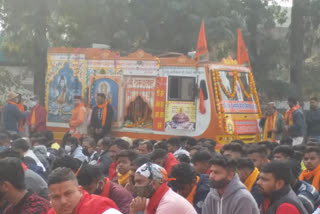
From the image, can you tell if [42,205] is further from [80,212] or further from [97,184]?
[97,184]

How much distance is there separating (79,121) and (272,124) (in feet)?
15.2

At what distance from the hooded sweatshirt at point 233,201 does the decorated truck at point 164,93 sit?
25.5ft

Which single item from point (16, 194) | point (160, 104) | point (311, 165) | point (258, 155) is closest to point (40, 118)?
point (160, 104)

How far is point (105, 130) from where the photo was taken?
1335cm

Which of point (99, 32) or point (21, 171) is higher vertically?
point (99, 32)

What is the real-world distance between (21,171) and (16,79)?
19.2 metres

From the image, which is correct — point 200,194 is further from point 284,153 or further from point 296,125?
point 296,125

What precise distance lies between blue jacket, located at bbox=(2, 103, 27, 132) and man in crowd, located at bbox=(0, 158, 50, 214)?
986 centimetres

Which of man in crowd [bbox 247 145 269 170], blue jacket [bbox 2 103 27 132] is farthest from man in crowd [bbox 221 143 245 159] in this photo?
blue jacket [bbox 2 103 27 132]

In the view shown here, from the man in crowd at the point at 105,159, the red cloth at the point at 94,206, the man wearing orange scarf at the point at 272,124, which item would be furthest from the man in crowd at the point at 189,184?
the man wearing orange scarf at the point at 272,124

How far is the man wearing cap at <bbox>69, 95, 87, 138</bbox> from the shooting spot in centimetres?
1391

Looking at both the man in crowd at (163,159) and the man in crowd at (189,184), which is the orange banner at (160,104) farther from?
the man in crowd at (189,184)

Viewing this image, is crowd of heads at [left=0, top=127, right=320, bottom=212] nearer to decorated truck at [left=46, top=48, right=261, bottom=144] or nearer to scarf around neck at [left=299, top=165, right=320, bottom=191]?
scarf around neck at [left=299, top=165, right=320, bottom=191]

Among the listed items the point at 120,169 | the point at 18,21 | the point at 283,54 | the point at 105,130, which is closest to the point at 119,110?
the point at 105,130
